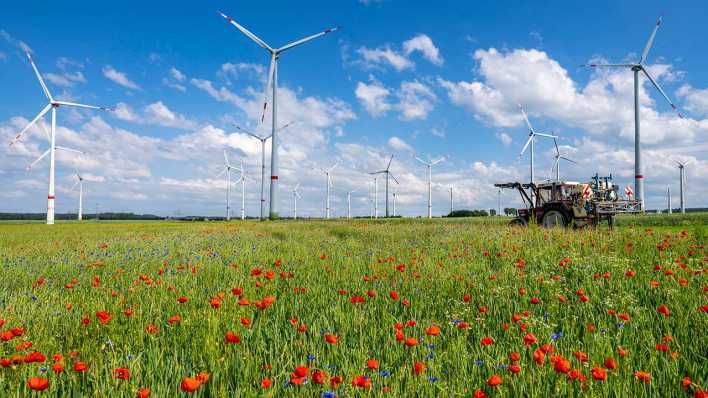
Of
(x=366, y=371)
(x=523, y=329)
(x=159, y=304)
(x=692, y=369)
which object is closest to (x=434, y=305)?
(x=523, y=329)

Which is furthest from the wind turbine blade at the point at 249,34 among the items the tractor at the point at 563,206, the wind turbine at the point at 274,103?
the tractor at the point at 563,206

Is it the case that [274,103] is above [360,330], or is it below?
above

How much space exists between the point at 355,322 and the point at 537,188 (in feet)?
68.3

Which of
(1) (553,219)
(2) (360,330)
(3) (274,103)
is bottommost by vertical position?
(2) (360,330)

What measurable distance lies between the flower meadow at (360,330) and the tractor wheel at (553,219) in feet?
38.1

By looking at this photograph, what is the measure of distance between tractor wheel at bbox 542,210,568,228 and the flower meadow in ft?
38.1

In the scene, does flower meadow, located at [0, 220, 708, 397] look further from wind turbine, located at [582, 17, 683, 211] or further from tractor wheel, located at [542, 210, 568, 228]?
wind turbine, located at [582, 17, 683, 211]

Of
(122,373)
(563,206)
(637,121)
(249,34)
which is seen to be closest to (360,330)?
(122,373)

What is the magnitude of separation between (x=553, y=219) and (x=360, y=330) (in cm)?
1992

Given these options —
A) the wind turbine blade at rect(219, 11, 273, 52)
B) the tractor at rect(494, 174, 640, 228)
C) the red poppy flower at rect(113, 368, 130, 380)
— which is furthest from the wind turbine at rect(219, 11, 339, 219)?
the red poppy flower at rect(113, 368, 130, 380)

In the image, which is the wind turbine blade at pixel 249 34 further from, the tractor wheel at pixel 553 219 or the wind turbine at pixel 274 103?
the tractor wheel at pixel 553 219

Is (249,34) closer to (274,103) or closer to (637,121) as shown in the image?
(274,103)

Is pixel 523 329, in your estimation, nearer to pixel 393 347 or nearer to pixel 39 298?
pixel 393 347

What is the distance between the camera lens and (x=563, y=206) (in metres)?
20.8
